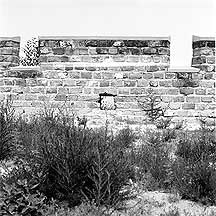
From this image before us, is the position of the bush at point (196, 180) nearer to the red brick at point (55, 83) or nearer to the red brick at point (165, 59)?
the red brick at point (165, 59)

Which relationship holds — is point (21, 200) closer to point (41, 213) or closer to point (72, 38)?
point (41, 213)

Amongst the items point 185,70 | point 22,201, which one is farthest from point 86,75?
point 22,201

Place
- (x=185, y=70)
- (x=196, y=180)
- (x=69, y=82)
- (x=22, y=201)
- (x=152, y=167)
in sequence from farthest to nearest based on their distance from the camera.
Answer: (x=69, y=82) < (x=185, y=70) < (x=152, y=167) < (x=196, y=180) < (x=22, y=201)

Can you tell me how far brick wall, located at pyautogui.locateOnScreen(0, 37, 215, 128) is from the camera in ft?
30.4

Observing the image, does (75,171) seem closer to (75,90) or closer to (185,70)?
(75,90)

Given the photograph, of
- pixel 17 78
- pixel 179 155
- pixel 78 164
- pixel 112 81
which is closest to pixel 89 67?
pixel 112 81

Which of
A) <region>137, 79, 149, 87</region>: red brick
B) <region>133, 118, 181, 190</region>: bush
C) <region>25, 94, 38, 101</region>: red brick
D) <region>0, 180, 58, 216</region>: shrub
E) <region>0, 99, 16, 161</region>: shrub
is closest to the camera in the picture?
<region>0, 180, 58, 216</region>: shrub

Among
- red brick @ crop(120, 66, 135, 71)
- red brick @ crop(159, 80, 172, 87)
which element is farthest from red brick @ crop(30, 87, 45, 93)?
red brick @ crop(159, 80, 172, 87)

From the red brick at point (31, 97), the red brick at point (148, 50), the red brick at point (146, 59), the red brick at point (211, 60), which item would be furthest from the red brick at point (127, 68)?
the red brick at point (31, 97)

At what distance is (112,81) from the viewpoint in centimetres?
934

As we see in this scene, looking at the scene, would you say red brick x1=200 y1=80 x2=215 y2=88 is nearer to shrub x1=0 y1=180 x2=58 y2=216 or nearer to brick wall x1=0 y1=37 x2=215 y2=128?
brick wall x1=0 y1=37 x2=215 y2=128

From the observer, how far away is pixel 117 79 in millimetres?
9344

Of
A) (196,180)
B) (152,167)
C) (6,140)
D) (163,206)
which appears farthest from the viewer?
(6,140)

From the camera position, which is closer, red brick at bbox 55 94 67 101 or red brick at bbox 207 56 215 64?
red brick at bbox 207 56 215 64
